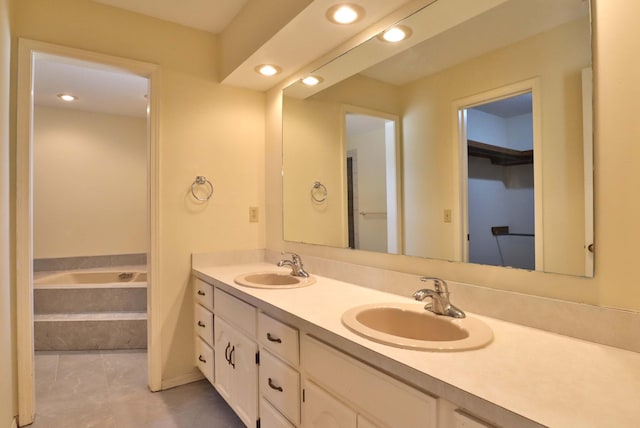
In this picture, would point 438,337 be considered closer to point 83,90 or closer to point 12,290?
point 12,290

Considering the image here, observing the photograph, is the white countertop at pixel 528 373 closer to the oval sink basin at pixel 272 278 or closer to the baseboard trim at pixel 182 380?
the oval sink basin at pixel 272 278

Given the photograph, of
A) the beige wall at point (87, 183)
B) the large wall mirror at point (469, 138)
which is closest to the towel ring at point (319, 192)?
the large wall mirror at point (469, 138)

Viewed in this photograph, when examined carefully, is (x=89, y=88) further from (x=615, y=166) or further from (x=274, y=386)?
(x=615, y=166)

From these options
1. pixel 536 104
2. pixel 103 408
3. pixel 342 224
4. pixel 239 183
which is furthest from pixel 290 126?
pixel 103 408

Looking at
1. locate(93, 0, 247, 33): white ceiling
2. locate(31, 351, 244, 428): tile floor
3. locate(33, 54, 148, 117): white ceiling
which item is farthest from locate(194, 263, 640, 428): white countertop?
locate(33, 54, 148, 117): white ceiling

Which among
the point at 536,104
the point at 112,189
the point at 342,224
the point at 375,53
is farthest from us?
the point at 112,189

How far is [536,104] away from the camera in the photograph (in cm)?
114

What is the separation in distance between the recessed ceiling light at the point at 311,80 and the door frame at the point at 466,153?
93cm

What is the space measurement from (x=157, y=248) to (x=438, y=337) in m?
1.73

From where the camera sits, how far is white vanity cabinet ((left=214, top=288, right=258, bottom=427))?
1579mm

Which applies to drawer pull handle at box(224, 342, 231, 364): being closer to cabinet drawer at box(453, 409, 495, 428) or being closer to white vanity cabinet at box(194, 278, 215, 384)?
white vanity cabinet at box(194, 278, 215, 384)

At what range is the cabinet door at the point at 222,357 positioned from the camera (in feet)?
5.96

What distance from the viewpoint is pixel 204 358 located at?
7.06 feet

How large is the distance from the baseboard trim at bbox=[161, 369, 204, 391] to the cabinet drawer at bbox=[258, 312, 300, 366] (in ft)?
3.65
